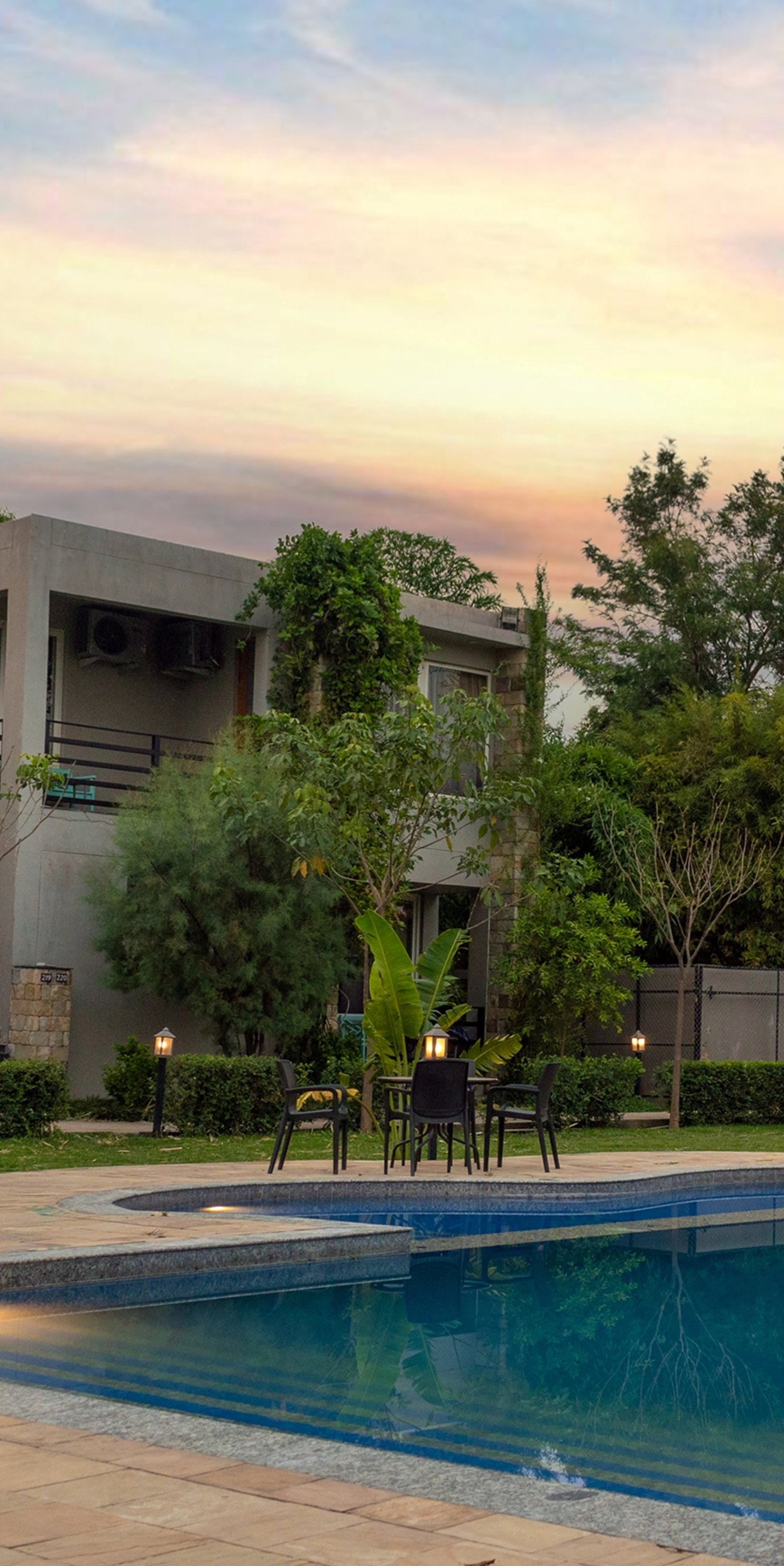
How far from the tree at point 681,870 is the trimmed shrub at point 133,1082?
6.64 m

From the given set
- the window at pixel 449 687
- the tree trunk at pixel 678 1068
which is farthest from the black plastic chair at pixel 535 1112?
the window at pixel 449 687

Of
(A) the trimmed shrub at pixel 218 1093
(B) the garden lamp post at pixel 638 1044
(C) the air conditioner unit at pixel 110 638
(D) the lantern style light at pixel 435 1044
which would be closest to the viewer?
(D) the lantern style light at pixel 435 1044

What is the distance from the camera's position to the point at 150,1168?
41.5ft

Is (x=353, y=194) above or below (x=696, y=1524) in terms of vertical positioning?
above

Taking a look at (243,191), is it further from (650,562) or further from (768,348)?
(650,562)

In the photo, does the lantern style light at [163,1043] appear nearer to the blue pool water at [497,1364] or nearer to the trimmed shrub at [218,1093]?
the trimmed shrub at [218,1093]

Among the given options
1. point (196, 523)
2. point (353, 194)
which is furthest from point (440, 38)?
point (196, 523)

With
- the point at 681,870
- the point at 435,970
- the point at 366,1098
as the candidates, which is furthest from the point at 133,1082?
A: the point at 681,870

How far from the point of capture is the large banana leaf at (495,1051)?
51.7 feet

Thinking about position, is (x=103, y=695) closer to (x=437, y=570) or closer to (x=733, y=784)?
(x=733, y=784)

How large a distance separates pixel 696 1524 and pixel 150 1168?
30.1 feet

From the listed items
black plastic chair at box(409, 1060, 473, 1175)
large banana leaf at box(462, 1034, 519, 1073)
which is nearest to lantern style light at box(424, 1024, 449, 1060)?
black plastic chair at box(409, 1060, 473, 1175)

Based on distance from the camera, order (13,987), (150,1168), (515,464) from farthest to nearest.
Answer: (515,464) < (13,987) < (150,1168)

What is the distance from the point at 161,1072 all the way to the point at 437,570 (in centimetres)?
2892
